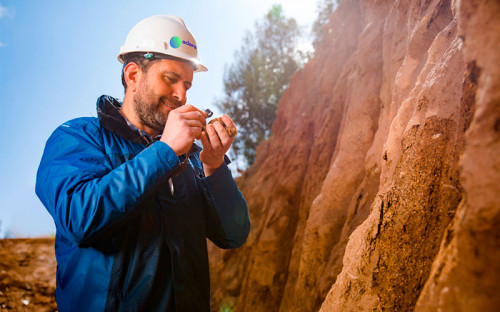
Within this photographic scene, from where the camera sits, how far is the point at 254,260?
6711 millimetres

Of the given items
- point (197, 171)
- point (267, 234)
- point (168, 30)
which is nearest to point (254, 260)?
point (267, 234)

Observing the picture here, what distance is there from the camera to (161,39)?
2320mm

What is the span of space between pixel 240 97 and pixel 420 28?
15093 mm

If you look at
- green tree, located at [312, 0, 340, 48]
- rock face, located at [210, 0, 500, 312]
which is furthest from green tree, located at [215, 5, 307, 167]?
rock face, located at [210, 0, 500, 312]

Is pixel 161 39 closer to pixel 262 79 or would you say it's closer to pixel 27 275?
pixel 27 275

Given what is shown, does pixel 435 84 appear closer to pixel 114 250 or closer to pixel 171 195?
pixel 171 195

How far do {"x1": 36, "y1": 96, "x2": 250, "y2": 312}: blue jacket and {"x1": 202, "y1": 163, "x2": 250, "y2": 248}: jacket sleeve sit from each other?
189 mm

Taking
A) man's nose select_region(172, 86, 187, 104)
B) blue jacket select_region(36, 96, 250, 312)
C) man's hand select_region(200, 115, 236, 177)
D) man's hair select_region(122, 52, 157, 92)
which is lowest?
blue jacket select_region(36, 96, 250, 312)

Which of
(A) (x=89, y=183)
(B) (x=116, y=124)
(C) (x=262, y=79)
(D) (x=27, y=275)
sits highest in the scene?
(C) (x=262, y=79)

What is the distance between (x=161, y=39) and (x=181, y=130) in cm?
106

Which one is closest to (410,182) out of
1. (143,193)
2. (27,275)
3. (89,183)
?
(143,193)

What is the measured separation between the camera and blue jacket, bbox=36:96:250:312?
1.48m

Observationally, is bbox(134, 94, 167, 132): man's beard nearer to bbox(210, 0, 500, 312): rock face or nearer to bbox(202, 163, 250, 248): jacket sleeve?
bbox(202, 163, 250, 248): jacket sleeve

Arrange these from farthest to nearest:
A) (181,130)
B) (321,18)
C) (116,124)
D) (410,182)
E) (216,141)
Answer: (321,18), (216,141), (116,124), (181,130), (410,182)
